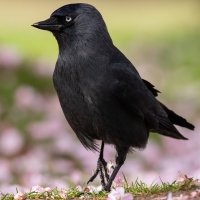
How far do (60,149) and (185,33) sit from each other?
44.7 feet

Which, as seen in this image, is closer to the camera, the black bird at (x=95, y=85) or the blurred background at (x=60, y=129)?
the black bird at (x=95, y=85)

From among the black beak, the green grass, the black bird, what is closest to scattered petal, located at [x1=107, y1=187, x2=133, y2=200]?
A: the green grass

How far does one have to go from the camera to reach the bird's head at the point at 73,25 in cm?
570

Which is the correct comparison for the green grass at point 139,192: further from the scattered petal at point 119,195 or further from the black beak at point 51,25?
the black beak at point 51,25

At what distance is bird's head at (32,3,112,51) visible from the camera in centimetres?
570

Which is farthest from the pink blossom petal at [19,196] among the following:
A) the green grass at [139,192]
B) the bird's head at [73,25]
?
the bird's head at [73,25]

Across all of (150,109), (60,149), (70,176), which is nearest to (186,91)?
(60,149)

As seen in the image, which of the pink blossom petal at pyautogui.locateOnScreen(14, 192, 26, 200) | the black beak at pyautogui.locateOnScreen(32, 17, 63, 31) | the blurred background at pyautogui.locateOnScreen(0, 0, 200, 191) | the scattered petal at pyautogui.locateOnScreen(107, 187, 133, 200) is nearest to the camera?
the scattered petal at pyautogui.locateOnScreen(107, 187, 133, 200)

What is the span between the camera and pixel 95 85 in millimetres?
5422

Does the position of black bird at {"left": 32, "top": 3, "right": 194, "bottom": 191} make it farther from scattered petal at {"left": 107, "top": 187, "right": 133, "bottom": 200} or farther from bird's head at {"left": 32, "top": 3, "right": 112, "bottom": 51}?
scattered petal at {"left": 107, "top": 187, "right": 133, "bottom": 200}

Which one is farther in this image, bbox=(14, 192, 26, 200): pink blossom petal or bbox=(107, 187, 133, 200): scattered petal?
bbox=(14, 192, 26, 200): pink blossom petal

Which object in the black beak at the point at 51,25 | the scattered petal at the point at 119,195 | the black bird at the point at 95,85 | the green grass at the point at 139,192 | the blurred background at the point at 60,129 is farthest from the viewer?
the blurred background at the point at 60,129

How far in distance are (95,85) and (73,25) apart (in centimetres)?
63

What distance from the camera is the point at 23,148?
9180mm
